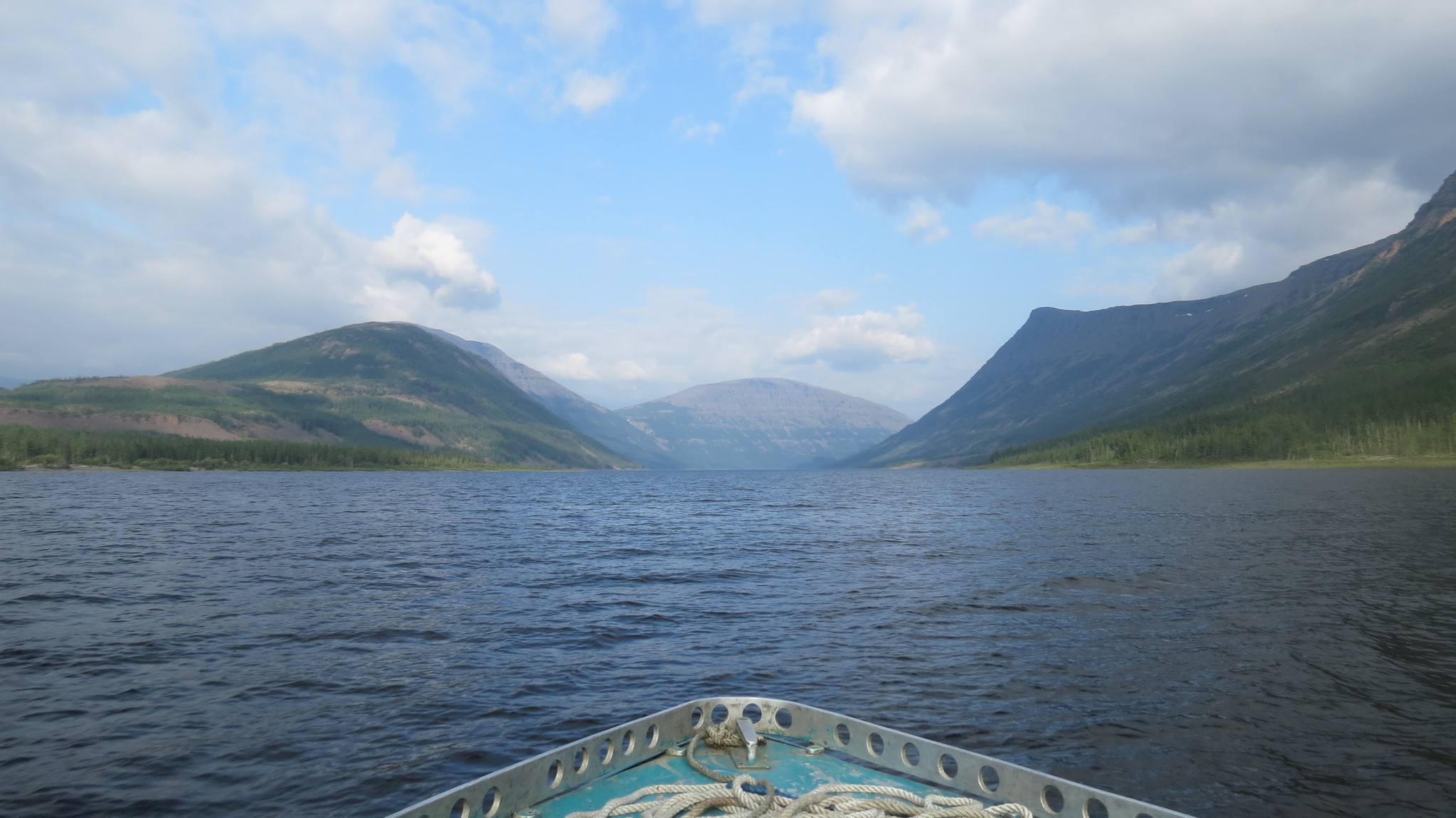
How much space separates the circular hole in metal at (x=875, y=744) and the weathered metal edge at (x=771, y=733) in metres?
0.02

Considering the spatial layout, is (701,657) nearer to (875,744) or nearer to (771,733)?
(771,733)

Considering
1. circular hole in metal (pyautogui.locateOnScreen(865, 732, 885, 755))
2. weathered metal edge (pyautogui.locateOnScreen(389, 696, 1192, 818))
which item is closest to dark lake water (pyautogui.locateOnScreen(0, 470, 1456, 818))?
weathered metal edge (pyautogui.locateOnScreen(389, 696, 1192, 818))

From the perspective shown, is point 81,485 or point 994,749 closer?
point 994,749

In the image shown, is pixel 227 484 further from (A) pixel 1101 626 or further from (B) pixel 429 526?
(A) pixel 1101 626

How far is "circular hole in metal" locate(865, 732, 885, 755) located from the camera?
11758 millimetres

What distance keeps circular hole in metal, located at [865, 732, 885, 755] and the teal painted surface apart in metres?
0.29

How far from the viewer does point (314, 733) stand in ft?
55.8

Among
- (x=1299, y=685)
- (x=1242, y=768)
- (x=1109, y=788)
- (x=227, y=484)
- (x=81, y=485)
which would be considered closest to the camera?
(x=1109, y=788)

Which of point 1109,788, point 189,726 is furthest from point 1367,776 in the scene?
point 189,726

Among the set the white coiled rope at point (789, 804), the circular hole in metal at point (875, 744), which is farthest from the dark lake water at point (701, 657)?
the white coiled rope at point (789, 804)

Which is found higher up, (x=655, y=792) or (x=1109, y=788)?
(x=655, y=792)

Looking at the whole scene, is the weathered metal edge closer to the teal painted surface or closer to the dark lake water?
the teal painted surface

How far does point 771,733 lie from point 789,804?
11.0 ft

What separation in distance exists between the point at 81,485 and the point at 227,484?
22.9 m
